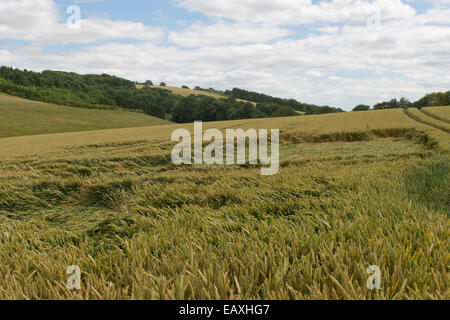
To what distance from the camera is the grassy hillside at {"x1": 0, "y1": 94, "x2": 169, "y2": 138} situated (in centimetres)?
4903

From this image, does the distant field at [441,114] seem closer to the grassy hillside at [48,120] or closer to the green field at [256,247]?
the green field at [256,247]

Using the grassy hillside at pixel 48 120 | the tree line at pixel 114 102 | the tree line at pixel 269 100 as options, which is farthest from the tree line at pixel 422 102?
the grassy hillside at pixel 48 120

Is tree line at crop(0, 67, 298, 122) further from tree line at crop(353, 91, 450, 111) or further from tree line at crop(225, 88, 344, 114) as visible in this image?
tree line at crop(353, 91, 450, 111)

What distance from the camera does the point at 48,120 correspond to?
56.4m

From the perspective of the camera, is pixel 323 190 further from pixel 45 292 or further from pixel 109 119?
pixel 109 119

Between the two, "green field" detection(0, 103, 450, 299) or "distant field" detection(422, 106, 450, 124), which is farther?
"distant field" detection(422, 106, 450, 124)

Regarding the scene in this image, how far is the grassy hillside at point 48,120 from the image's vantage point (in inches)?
1930

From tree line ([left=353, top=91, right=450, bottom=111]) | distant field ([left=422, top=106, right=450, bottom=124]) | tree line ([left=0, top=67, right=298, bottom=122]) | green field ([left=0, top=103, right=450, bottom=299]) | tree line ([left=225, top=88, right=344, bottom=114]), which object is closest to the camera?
green field ([left=0, top=103, right=450, bottom=299])

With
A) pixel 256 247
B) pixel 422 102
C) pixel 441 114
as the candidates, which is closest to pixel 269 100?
pixel 422 102

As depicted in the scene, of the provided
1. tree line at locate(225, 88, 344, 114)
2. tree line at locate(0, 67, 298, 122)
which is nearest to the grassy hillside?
tree line at locate(0, 67, 298, 122)

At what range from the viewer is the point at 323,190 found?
3.47 metres

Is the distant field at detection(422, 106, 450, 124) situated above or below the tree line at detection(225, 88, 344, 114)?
below
